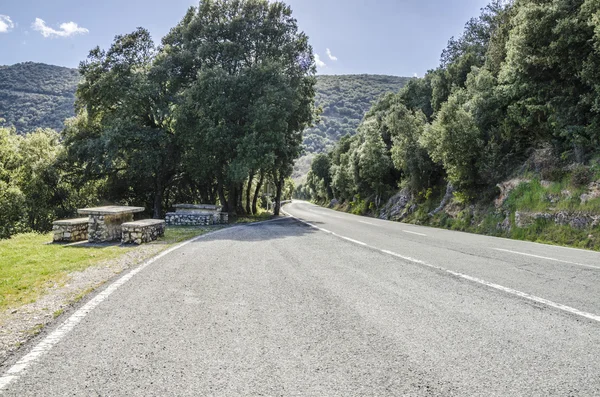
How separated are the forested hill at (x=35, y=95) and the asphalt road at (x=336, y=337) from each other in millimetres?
71902

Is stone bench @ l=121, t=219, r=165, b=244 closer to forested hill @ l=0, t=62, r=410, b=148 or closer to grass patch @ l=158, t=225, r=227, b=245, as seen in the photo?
grass patch @ l=158, t=225, r=227, b=245

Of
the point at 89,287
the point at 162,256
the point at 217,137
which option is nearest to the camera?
the point at 89,287

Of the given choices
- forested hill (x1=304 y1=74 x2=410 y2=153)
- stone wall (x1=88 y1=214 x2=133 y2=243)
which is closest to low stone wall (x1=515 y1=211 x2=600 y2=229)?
stone wall (x1=88 y1=214 x2=133 y2=243)

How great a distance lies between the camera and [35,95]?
8050 cm

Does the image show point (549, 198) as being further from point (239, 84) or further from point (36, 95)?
point (36, 95)

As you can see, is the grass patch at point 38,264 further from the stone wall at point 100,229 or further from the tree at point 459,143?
the tree at point 459,143

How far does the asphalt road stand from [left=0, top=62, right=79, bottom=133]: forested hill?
71.9 metres

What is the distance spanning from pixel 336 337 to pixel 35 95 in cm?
10070

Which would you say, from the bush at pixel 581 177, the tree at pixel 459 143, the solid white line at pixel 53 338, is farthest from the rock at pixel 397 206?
the solid white line at pixel 53 338

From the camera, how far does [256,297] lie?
466cm

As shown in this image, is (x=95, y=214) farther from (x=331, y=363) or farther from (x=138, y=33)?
(x=138, y=33)

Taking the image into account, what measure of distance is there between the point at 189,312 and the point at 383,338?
86.6 inches

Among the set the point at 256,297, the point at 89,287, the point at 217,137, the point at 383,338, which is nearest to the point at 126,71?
the point at 217,137

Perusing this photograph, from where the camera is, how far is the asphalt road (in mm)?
2512
